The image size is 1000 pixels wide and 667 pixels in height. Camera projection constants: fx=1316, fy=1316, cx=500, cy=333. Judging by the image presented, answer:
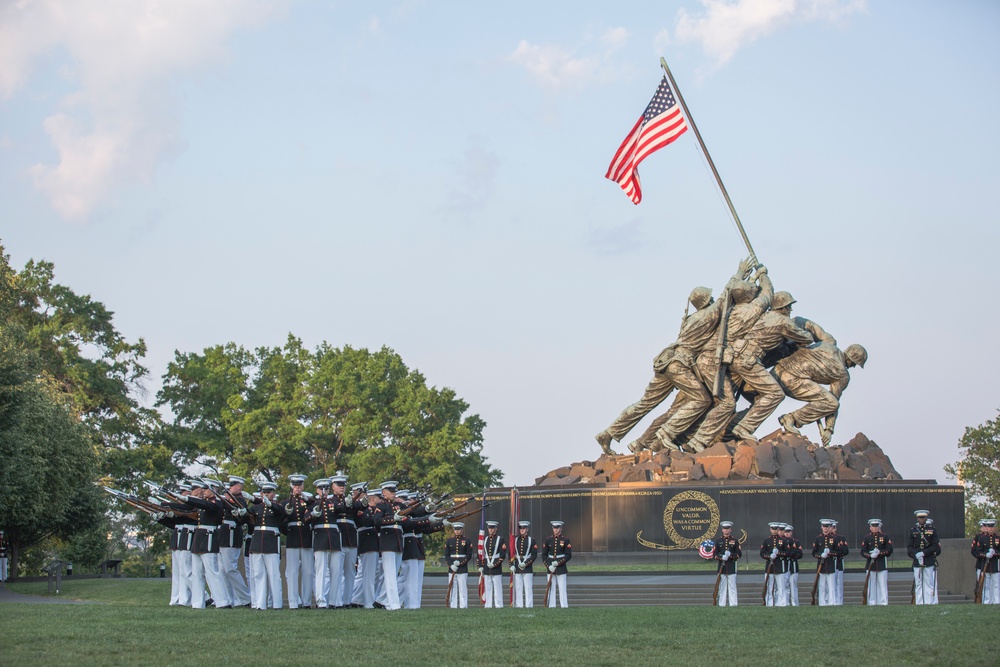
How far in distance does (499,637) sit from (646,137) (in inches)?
765

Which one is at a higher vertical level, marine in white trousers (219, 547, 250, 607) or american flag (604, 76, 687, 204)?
american flag (604, 76, 687, 204)

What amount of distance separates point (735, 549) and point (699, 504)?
8334 mm

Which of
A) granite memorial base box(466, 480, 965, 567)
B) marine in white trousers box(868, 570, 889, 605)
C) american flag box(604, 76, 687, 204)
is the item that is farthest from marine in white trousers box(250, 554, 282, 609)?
american flag box(604, 76, 687, 204)

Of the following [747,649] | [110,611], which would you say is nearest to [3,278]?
[110,611]

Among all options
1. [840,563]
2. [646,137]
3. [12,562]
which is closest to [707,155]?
[646,137]

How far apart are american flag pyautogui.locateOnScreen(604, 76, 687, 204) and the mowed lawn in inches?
632

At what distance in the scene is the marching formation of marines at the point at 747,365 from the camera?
31938 millimetres

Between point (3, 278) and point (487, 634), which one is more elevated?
point (3, 278)

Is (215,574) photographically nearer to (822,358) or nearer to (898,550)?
(898,550)

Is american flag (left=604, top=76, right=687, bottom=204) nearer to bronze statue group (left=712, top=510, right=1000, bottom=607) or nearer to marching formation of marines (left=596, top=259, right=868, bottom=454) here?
marching formation of marines (left=596, top=259, right=868, bottom=454)

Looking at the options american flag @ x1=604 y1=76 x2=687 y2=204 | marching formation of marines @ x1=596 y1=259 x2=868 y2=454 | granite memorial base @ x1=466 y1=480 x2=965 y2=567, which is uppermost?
american flag @ x1=604 y1=76 x2=687 y2=204

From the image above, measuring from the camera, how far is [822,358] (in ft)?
105

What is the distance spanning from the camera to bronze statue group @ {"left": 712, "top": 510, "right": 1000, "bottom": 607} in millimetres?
20062

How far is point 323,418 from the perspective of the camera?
49375 millimetres
